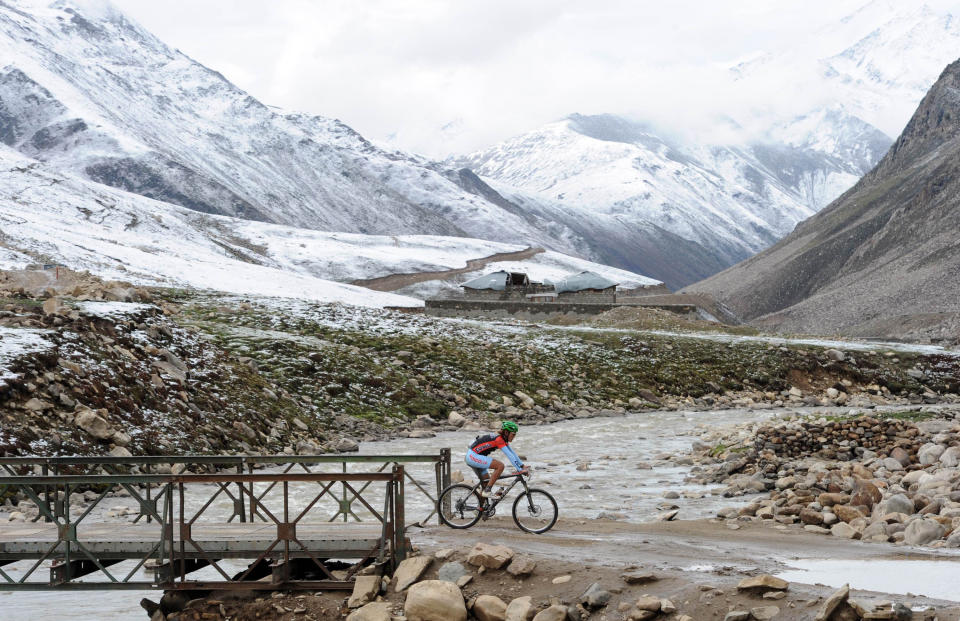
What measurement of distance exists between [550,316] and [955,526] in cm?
7126

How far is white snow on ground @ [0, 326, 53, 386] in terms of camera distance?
29516mm

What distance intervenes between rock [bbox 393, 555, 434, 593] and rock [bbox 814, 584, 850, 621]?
537 cm

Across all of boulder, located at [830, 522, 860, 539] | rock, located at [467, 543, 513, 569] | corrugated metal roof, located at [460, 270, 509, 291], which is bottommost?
boulder, located at [830, 522, 860, 539]

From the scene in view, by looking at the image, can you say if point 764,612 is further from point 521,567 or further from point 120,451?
point 120,451

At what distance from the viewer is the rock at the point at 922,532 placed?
625 inches

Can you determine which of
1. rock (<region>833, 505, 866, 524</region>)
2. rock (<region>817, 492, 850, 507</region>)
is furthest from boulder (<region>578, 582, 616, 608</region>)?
rock (<region>817, 492, 850, 507</region>)

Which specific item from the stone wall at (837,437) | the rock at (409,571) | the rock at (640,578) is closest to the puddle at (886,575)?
the rock at (640,578)

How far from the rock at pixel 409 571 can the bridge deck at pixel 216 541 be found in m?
0.78

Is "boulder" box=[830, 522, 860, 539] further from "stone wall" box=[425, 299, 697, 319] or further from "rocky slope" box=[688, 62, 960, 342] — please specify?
"rocky slope" box=[688, 62, 960, 342]

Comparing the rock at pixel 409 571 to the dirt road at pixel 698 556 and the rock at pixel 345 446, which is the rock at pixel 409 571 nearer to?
the dirt road at pixel 698 556

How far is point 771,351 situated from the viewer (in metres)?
60.8

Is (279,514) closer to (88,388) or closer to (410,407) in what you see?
(88,388)

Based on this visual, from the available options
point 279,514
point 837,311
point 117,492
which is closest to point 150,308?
point 117,492

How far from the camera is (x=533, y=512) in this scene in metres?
17.4
